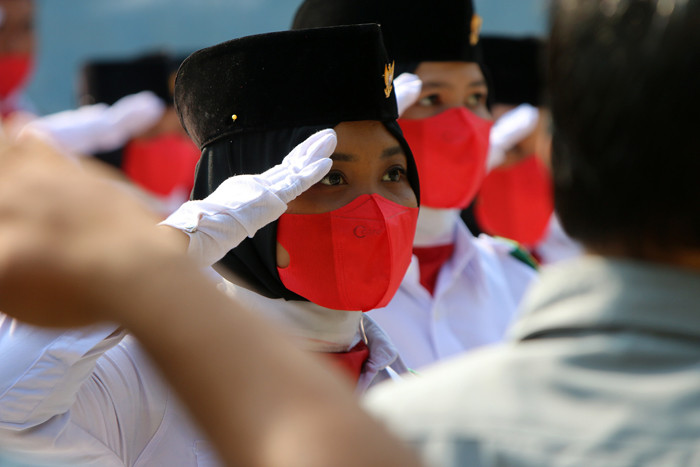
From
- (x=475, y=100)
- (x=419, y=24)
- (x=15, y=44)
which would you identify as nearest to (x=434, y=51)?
(x=419, y=24)

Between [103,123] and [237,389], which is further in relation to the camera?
[103,123]

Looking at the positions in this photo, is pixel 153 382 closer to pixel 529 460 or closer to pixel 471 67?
pixel 529 460

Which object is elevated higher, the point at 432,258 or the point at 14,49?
the point at 432,258

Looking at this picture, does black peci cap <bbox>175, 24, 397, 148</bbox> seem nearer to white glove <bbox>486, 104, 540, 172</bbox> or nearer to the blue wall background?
white glove <bbox>486, 104, 540, 172</bbox>

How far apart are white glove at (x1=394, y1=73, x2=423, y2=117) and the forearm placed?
2844 mm

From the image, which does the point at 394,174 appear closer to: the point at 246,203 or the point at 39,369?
the point at 246,203

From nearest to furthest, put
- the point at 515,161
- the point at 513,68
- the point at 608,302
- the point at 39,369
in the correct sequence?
the point at 608,302, the point at 39,369, the point at 515,161, the point at 513,68

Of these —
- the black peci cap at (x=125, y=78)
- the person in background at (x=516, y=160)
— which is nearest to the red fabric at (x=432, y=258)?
the person in background at (x=516, y=160)

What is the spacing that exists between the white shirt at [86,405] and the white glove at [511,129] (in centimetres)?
311

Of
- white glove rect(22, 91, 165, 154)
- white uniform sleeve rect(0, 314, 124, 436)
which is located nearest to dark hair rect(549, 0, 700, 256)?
white uniform sleeve rect(0, 314, 124, 436)

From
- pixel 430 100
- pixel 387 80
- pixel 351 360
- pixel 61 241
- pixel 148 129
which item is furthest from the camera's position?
pixel 148 129

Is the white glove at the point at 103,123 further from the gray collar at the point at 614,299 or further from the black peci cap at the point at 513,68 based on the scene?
the gray collar at the point at 614,299

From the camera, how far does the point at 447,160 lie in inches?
149

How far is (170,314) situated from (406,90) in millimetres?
2912
